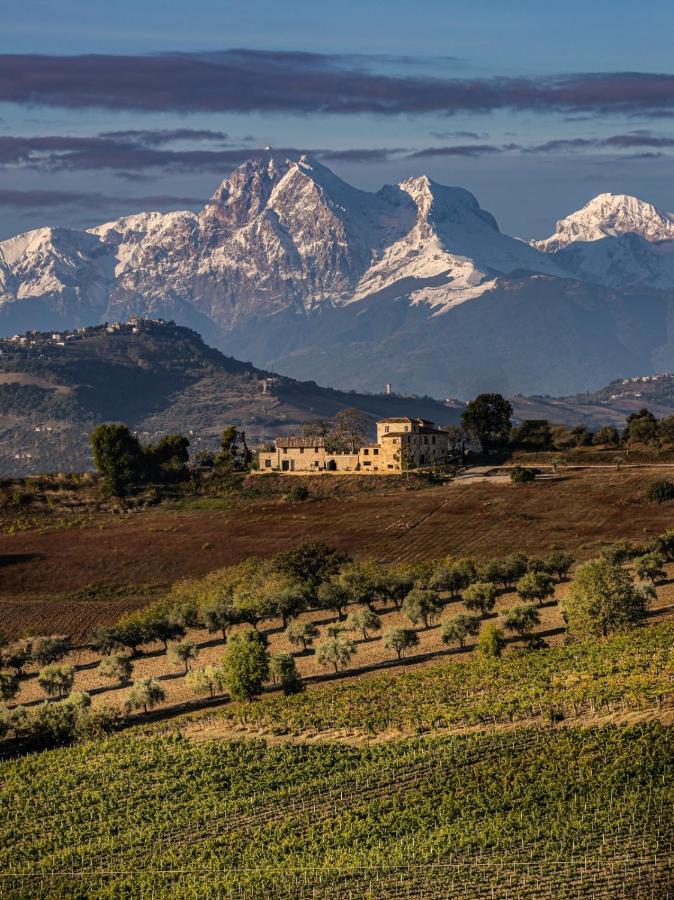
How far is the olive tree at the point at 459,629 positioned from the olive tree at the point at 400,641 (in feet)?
6.39

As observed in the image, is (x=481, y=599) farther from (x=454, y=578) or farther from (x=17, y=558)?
(x=17, y=558)

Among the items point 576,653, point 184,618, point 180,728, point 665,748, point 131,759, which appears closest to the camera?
point 665,748

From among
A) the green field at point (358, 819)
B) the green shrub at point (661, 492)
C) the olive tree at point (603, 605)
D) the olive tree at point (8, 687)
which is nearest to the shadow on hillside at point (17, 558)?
the olive tree at point (8, 687)

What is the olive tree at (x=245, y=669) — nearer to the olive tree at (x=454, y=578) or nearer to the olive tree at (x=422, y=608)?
the olive tree at (x=422, y=608)

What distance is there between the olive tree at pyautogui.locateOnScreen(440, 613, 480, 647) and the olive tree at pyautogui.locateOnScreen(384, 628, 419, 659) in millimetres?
1948

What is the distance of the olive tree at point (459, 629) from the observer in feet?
347

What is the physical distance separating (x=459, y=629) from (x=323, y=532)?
5704 centimetres

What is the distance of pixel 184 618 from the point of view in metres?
120

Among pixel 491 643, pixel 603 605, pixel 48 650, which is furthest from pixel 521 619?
pixel 48 650

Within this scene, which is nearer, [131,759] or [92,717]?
[131,759]

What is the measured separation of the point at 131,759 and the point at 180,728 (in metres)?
6.80

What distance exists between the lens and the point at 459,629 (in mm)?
105750

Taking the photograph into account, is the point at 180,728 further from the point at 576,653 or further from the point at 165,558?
the point at 165,558

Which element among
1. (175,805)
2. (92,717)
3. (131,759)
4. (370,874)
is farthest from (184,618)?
(370,874)
